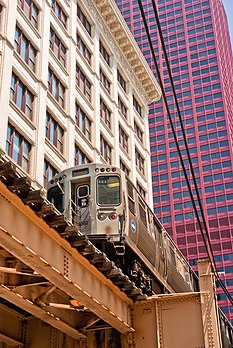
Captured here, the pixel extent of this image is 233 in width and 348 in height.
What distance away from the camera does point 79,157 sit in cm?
3847

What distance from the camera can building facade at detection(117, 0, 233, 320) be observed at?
364ft

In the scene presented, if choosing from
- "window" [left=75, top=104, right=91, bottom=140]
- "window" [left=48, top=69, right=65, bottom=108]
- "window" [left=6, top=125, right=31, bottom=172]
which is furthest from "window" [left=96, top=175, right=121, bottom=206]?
"window" [left=75, top=104, right=91, bottom=140]

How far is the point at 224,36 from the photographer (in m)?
147

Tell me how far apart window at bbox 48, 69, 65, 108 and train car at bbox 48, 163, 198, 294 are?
16.9 metres

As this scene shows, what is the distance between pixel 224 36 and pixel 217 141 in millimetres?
40383

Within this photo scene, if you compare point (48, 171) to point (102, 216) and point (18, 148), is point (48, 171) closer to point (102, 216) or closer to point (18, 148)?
point (18, 148)

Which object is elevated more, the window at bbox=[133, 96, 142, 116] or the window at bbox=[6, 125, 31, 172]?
the window at bbox=[133, 96, 142, 116]

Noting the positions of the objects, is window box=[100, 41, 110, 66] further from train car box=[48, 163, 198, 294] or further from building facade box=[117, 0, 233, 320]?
building facade box=[117, 0, 233, 320]

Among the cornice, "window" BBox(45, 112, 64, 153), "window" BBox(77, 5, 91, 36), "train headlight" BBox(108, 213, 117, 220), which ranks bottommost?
"train headlight" BBox(108, 213, 117, 220)

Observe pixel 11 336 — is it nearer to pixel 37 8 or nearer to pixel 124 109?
pixel 37 8

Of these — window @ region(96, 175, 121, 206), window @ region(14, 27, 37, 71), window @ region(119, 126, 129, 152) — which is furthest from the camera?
window @ region(119, 126, 129, 152)

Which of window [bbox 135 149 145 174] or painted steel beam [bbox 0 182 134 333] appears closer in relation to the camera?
painted steel beam [bbox 0 182 134 333]

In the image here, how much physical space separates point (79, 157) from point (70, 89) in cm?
467

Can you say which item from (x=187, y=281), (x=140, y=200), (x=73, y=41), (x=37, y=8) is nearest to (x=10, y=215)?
(x=140, y=200)
